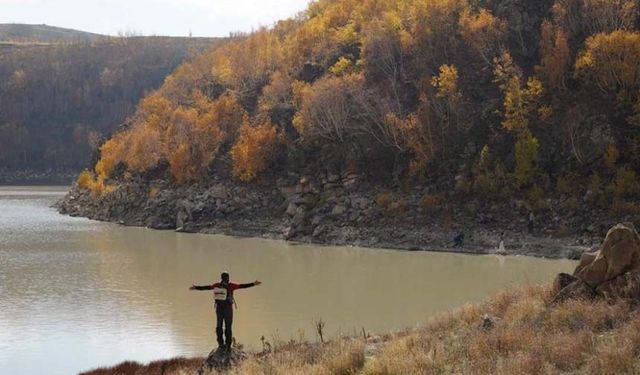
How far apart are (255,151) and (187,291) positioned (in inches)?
1181

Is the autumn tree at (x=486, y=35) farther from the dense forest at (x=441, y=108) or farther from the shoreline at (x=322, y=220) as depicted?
the shoreline at (x=322, y=220)

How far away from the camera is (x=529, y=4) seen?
5641 cm

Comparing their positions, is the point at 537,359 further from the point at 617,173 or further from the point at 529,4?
the point at 529,4

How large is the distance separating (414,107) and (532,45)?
10.4m

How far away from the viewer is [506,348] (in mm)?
11391

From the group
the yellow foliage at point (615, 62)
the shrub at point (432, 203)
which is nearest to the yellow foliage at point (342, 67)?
the shrub at point (432, 203)

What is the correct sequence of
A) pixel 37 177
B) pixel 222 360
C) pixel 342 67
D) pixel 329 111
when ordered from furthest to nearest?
pixel 37 177
pixel 342 67
pixel 329 111
pixel 222 360

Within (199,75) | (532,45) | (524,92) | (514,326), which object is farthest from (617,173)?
(199,75)

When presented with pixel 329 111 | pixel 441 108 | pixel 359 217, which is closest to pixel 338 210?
pixel 359 217

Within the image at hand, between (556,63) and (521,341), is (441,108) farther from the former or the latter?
(521,341)

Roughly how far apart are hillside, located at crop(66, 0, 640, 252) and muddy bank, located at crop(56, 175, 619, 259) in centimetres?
14

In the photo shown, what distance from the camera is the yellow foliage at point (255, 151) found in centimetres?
5841

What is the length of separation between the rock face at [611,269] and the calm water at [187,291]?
708 centimetres

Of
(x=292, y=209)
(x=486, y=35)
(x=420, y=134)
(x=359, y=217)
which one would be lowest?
(x=359, y=217)
